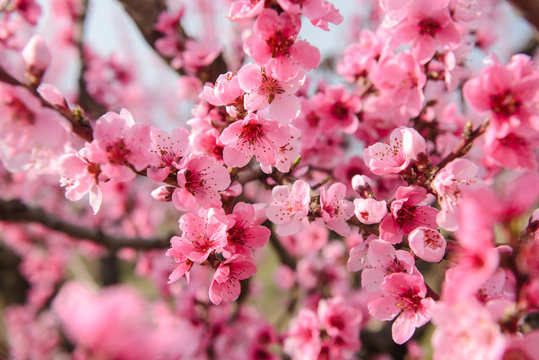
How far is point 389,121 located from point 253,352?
66.7 inches

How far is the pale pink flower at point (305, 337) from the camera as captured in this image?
1.64 metres

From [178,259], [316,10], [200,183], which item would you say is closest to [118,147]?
[200,183]

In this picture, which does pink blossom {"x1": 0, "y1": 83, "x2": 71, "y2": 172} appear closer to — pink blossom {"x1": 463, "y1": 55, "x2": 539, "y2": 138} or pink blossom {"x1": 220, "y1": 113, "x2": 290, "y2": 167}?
pink blossom {"x1": 220, "y1": 113, "x2": 290, "y2": 167}

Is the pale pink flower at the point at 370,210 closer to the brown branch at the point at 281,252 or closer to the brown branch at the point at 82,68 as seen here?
the brown branch at the point at 281,252

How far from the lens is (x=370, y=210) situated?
98 cm

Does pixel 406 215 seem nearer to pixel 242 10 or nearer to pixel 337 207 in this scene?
pixel 337 207

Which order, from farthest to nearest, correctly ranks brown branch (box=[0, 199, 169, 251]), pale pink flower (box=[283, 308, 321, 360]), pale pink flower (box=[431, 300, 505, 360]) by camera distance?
brown branch (box=[0, 199, 169, 251])
pale pink flower (box=[283, 308, 321, 360])
pale pink flower (box=[431, 300, 505, 360])

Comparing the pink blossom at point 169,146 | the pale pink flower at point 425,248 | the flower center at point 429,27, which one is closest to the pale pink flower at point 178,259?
the pink blossom at point 169,146

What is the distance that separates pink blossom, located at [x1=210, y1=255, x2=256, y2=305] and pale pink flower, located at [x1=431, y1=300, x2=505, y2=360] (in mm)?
557

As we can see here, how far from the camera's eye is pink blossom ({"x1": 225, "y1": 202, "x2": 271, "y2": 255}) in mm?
1047

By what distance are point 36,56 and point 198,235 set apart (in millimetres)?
655

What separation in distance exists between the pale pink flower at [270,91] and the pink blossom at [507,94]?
484 millimetres

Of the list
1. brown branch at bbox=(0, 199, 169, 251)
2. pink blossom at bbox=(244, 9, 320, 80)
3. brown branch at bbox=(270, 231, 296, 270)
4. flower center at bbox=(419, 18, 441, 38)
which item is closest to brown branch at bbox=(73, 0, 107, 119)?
brown branch at bbox=(0, 199, 169, 251)

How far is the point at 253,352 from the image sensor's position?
7.07 feet
